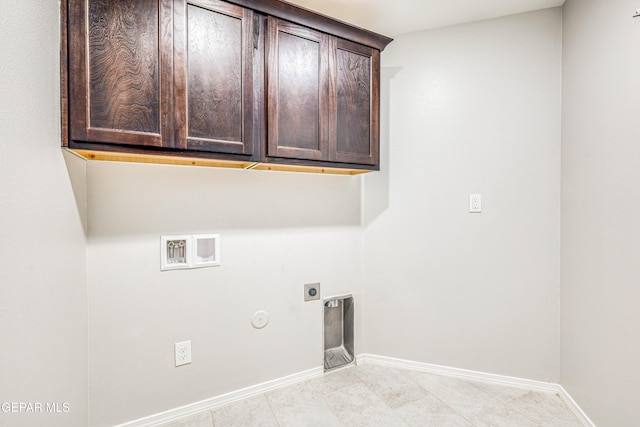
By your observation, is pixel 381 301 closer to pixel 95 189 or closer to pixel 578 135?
pixel 578 135

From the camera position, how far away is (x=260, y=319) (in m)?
1.90

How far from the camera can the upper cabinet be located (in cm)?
123

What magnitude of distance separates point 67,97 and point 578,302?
260 cm

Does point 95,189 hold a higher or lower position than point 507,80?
lower

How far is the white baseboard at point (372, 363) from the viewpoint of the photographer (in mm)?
1634

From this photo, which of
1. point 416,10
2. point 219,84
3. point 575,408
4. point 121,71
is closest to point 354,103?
point 416,10

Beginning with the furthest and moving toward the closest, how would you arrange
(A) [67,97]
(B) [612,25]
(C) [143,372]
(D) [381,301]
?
(D) [381,301], (C) [143,372], (B) [612,25], (A) [67,97]

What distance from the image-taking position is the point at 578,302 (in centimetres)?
170

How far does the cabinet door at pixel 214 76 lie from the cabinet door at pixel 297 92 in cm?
11

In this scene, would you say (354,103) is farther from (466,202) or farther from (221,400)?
(221,400)

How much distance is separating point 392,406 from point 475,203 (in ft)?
4.37

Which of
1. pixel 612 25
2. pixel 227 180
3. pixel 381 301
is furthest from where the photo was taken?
pixel 381 301

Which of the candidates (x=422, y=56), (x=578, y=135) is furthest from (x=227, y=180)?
(x=578, y=135)

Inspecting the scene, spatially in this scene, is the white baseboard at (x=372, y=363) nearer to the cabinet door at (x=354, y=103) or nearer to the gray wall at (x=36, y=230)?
the gray wall at (x=36, y=230)
